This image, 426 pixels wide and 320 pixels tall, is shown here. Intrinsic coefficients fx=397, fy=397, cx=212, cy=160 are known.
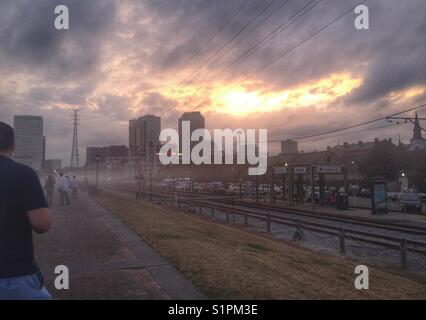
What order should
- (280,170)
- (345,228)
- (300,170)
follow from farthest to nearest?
(280,170) → (300,170) → (345,228)

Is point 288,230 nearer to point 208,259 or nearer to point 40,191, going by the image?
point 208,259

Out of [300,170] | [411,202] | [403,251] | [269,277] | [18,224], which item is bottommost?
[403,251]

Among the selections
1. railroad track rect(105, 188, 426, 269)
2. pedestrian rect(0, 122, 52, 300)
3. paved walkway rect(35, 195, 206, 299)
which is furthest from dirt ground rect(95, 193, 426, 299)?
railroad track rect(105, 188, 426, 269)

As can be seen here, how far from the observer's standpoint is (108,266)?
7.46 metres

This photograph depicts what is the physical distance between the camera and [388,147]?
62375mm

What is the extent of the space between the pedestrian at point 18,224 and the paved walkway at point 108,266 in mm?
2669

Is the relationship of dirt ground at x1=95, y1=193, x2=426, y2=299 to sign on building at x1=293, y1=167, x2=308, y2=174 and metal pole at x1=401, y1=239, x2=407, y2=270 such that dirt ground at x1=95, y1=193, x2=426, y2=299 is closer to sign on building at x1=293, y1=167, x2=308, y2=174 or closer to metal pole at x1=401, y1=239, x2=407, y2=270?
metal pole at x1=401, y1=239, x2=407, y2=270

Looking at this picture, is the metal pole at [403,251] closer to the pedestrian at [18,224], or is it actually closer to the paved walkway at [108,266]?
the paved walkway at [108,266]

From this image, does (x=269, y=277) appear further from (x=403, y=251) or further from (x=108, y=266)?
(x=403, y=251)

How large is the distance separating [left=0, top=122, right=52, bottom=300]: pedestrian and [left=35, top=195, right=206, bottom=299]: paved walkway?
2.67 m

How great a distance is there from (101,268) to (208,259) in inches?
87.5

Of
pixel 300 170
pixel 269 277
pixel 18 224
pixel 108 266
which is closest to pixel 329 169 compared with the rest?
pixel 300 170

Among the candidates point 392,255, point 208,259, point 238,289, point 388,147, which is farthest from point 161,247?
point 388,147

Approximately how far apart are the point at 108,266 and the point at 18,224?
4.76 metres
